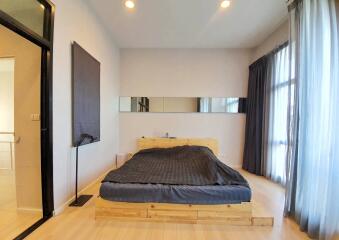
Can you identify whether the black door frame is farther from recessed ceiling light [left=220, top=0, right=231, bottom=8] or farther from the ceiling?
recessed ceiling light [left=220, top=0, right=231, bottom=8]

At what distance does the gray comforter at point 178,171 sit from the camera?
2.31 m

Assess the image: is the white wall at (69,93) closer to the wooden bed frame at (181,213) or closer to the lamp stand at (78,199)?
the lamp stand at (78,199)

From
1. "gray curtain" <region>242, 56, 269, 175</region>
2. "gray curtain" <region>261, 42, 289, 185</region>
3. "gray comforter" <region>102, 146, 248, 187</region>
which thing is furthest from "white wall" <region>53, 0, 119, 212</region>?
"gray curtain" <region>261, 42, 289, 185</region>

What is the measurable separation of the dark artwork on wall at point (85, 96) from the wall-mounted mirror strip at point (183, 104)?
1.31 m

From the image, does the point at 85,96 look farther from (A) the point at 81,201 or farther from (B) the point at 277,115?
(B) the point at 277,115

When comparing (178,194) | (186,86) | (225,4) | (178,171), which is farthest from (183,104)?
(178,194)

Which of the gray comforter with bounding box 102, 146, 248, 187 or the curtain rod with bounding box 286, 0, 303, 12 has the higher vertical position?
the curtain rod with bounding box 286, 0, 303, 12

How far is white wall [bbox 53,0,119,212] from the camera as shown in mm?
2309

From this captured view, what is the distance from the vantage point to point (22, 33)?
181 centimetres

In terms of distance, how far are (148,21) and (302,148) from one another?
298cm

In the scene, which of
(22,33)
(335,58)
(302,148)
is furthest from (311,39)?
(22,33)

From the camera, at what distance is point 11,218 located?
214 centimetres

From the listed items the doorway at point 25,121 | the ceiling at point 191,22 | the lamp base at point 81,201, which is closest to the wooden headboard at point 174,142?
the lamp base at point 81,201

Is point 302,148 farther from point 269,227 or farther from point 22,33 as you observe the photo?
point 22,33
